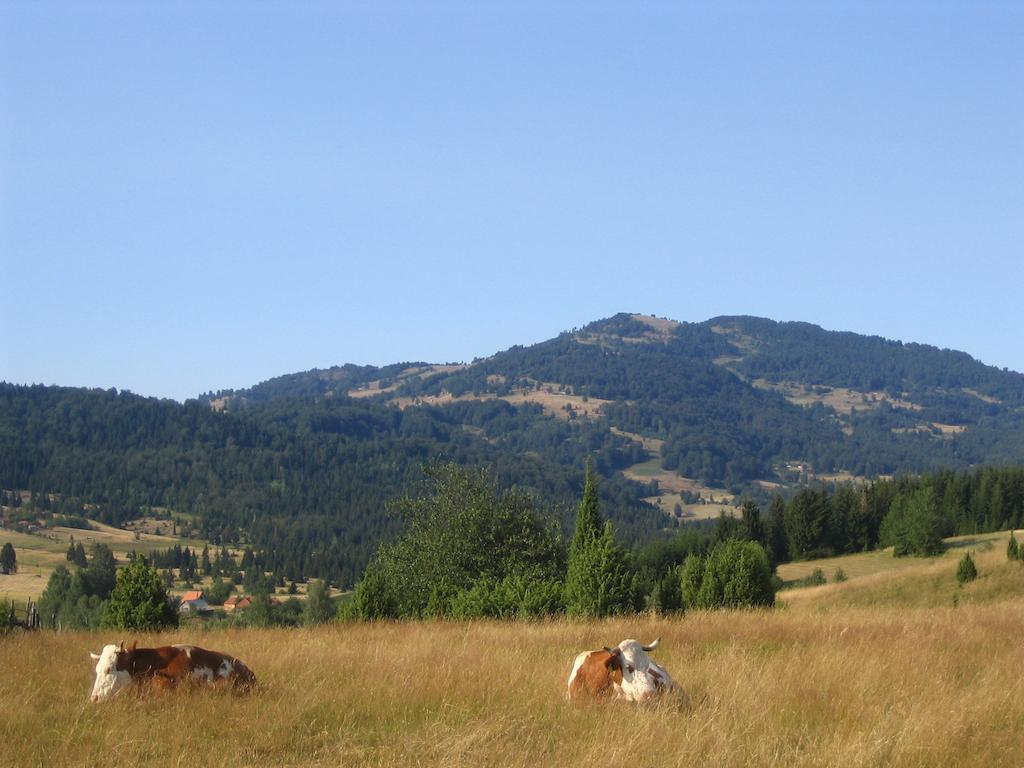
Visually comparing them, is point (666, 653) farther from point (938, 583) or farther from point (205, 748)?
point (938, 583)

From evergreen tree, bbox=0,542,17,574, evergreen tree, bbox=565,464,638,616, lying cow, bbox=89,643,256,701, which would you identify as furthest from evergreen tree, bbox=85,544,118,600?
lying cow, bbox=89,643,256,701

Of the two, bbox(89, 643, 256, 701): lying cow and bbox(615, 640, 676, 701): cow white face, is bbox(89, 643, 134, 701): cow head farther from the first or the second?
bbox(615, 640, 676, 701): cow white face

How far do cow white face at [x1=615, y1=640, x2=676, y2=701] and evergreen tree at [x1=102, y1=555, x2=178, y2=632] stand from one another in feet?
39.5

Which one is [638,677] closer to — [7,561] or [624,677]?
[624,677]

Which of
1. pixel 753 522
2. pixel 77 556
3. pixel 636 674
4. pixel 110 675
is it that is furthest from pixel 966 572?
pixel 77 556

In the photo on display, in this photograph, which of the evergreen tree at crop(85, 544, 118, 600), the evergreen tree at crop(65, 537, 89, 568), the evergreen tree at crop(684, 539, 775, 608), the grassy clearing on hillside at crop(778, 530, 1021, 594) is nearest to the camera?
the evergreen tree at crop(684, 539, 775, 608)

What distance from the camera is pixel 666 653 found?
12859mm

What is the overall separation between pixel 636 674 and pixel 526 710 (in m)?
1.15

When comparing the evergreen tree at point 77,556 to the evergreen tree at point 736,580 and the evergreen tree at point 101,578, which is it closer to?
the evergreen tree at point 101,578

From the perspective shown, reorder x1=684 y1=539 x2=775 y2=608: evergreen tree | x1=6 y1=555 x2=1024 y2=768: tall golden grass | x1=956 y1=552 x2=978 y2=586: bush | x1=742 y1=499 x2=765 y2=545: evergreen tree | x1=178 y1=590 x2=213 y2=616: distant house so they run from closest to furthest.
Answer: x1=6 y1=555 x2=1024 y2=768: tall golden grass < x1=684 y1=539 x2=775 y2=608: evergreen tree < x1=956 y1=552 x2=978 y2=586: bush < x1=742 y1=499 x2=765 y2=545: evergreen tree < x1=178 y1=590 x2=213 y2=616: distant house

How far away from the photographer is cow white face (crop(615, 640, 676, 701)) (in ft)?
30.4

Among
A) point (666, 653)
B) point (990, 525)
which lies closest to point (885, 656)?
point (666, 653)

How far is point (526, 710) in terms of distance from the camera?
30.1 feet

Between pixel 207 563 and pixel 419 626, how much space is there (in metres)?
174
